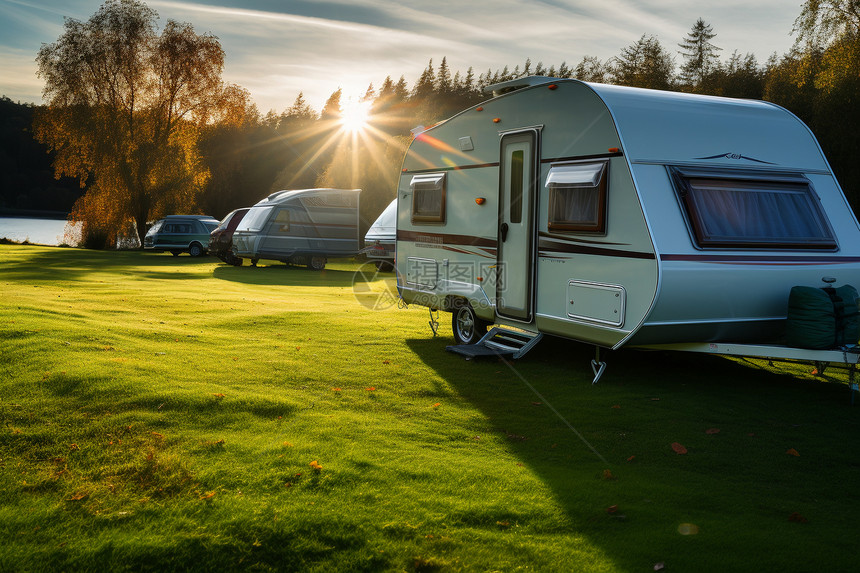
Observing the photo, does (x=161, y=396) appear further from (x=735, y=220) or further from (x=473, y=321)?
(x=735, y=220)

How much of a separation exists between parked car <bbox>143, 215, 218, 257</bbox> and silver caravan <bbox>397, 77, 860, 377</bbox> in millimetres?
23909

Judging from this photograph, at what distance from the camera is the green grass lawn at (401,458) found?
3752 millimetres

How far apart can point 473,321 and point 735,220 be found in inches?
149

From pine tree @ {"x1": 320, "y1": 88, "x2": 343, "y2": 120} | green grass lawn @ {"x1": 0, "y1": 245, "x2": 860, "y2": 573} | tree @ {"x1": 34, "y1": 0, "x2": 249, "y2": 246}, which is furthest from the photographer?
pine tree @ {"x1": 320, "y1": 88, "x2": 343, "y2": 120}

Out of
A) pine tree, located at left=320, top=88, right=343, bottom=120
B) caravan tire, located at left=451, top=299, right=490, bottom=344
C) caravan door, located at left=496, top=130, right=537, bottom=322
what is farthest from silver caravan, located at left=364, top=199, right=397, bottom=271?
pine tree, located at left=320, top=88, right=343, bottom=120

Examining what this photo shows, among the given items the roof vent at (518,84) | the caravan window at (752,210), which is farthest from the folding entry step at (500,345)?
the roof vent at (518,84)

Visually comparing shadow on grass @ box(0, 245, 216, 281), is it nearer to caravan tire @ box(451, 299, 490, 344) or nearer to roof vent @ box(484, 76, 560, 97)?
caravan tire @ box(451, 299, 490, 344)

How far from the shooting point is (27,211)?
82.2m

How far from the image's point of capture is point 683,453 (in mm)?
5484

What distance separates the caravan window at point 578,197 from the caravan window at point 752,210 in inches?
Answer: 29.6

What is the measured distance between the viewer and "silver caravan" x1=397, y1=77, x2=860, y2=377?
670 cm

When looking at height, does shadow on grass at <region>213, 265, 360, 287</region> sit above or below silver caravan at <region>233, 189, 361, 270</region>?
below

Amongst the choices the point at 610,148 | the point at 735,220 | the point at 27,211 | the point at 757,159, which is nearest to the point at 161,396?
the point at 610,148

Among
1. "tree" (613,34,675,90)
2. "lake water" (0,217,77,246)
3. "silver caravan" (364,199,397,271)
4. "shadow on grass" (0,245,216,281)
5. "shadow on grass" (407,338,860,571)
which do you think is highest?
"tree" (613,34,675,90)
